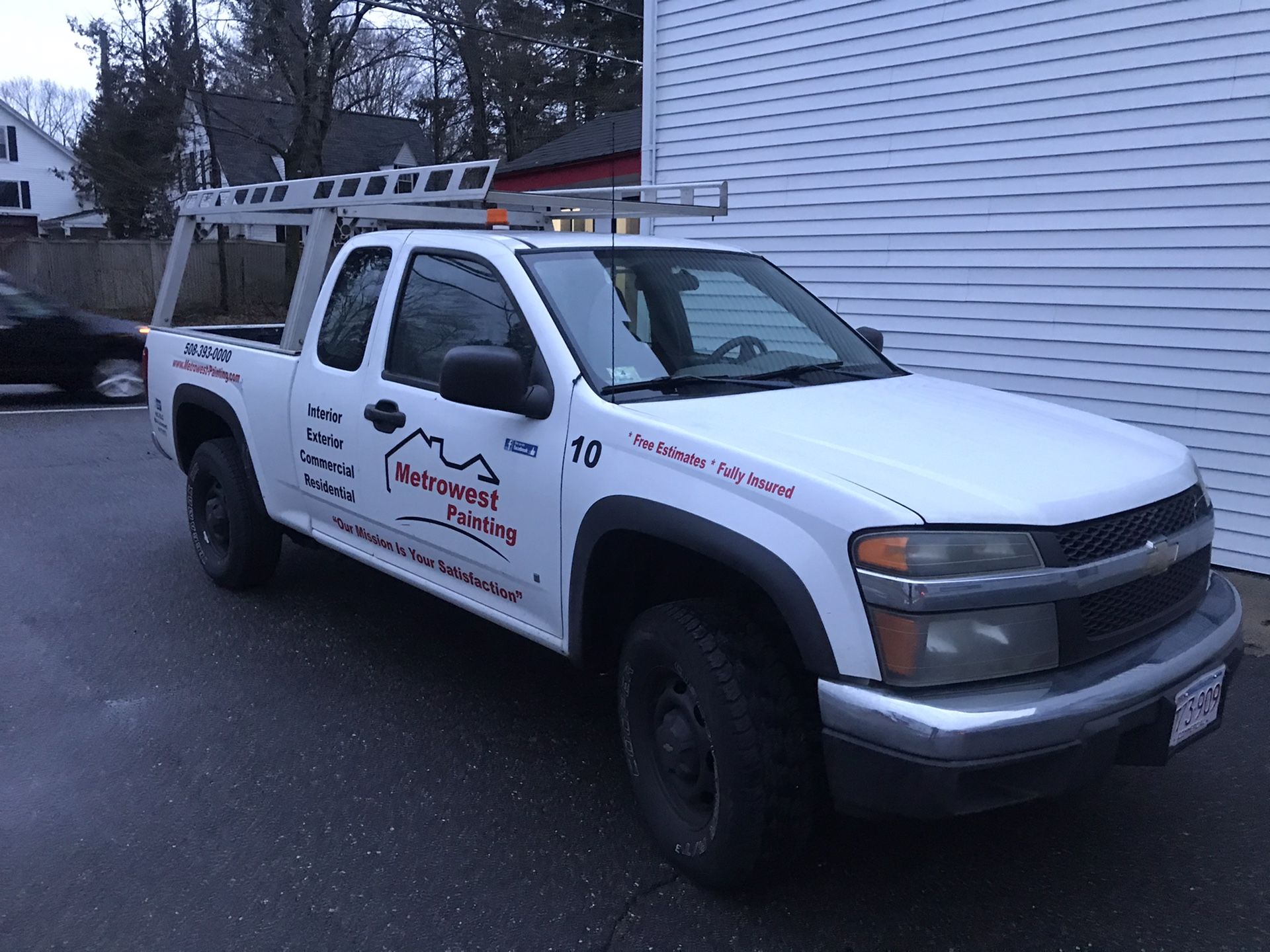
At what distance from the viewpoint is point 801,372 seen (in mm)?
3902

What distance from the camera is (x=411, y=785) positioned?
3.80m

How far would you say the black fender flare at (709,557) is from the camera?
271cm

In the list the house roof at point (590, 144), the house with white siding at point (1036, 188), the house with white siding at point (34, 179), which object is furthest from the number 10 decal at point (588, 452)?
the house with white siding at point (34, 179)

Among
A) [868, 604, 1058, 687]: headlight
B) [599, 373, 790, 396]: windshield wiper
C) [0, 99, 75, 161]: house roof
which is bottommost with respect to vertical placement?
[868, 604, 1058, 687]: headlight

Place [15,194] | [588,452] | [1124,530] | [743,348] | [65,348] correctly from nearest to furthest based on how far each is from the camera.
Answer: [1124,530] → [588,452] → [743,348] → [65,348] → [15,194]

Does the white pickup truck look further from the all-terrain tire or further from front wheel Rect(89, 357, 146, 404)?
front wheel Rect(89, 357, 146, 404)

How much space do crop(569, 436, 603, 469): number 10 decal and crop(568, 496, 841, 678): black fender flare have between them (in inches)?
5.1

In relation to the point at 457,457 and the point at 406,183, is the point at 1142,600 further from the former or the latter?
the point at 406,183

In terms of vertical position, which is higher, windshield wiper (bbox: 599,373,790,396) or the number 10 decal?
windshield wiper (bbox: 599,373,790,396)

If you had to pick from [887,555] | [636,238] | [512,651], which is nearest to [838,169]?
[636,238]

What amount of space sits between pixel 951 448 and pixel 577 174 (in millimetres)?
13653

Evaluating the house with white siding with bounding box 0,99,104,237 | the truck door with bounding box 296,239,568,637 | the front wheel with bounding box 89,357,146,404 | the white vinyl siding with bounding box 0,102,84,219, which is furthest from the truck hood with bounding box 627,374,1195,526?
the white vinyl siding with bounding box 0,102,84,219


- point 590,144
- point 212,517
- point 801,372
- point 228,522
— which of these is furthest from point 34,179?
point 801,372

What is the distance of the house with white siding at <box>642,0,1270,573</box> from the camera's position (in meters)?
6.34
